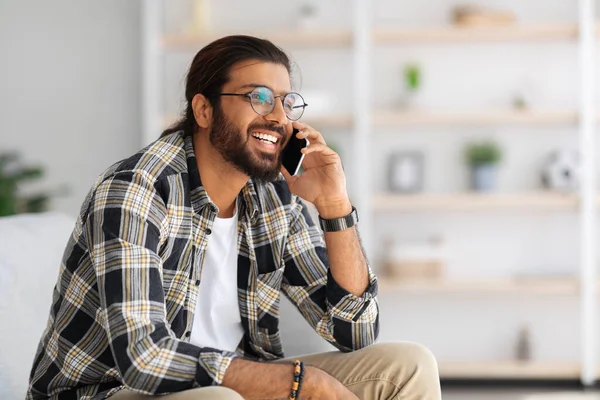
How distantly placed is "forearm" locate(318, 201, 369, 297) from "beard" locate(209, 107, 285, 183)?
178 millimetres

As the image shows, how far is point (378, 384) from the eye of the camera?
178cm

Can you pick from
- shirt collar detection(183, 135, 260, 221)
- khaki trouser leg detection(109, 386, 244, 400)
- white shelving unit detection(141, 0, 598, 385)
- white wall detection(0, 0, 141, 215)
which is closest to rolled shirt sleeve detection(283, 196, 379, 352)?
shirt collar detection(183, 135, 260, 221)

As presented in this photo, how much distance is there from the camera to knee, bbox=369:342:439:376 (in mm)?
1762

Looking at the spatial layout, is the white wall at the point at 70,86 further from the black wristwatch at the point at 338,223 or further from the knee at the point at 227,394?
the knee at the point at 227,394

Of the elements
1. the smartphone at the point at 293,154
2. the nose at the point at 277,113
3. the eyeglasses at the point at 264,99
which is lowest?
the smartphone at the point at 293,154

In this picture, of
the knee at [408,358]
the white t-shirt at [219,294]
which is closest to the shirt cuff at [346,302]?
the knee at [408,358]

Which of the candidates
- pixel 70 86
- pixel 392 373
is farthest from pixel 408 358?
pixel 70 86

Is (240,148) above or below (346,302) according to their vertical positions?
above

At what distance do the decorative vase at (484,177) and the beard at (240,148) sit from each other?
7.73 ft

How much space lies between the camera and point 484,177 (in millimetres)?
4094

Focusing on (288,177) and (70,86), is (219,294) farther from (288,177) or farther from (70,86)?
(70,86)

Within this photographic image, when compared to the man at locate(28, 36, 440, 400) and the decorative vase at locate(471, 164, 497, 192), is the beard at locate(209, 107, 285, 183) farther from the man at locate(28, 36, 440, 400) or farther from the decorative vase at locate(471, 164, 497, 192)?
the decorative vase at locate(471, 164, 497, 192)

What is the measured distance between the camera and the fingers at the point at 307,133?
1.96m

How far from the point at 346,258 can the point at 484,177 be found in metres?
2.34
